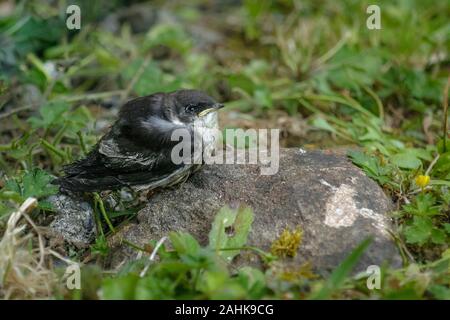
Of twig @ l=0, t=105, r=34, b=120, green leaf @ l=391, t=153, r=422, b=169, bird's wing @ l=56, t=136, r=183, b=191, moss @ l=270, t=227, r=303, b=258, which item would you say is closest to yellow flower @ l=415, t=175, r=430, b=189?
green leaf @ l=391, t=153, r=422, b=169

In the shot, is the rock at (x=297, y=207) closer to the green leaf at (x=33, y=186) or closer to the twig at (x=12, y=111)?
the green leaf at (x=33, y=186)

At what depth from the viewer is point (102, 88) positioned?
17.1 ft

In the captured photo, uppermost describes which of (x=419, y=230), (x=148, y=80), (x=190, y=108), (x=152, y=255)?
(x=148, y=80)

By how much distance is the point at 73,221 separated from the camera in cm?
335

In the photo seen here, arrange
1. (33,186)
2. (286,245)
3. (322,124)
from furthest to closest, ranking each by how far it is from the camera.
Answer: (322,124) < (33,186) < (286,245)

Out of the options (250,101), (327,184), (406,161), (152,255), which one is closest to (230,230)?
(152,255)

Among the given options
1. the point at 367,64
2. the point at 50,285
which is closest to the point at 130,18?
the point at 367,64

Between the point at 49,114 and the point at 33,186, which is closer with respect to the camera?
the point at 33,186

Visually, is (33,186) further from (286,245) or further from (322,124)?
(322,124)

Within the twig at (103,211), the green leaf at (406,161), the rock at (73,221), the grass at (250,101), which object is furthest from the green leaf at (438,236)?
the rock at (73,221)

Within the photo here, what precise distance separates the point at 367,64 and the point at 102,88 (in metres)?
2.10

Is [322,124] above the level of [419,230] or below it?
above

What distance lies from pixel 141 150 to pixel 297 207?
88 centimetres

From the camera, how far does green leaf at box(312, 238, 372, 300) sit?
8.46 feet
